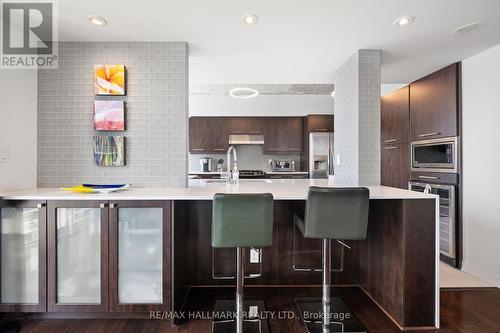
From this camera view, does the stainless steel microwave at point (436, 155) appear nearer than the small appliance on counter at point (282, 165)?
Yes

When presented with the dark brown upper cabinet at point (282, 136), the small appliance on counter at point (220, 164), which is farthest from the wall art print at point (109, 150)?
the dark brown upper cabinet at point (282, 136)

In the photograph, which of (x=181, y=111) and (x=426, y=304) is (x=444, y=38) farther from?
(x=181, y=111)

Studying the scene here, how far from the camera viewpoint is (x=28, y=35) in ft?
7.84

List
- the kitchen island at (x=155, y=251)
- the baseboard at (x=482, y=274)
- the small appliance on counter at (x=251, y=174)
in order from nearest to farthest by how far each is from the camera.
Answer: the kitchen island at (x=155, y=251) → the baseboard at (x=482, y=274) → the small appliance on counter at (x=251, y=174)

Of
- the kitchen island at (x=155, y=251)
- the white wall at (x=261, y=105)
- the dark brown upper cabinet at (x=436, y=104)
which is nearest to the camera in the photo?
the kitchen island at (x=155, y=251)

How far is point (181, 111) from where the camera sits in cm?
261

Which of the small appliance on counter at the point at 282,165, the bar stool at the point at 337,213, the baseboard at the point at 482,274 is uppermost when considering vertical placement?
the small appliance on counter at the point at 282,165

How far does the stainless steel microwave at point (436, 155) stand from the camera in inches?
126

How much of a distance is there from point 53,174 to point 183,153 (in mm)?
1255

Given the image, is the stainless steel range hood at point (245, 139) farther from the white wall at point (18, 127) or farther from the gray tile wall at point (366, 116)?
the white wall at point (18, 127)

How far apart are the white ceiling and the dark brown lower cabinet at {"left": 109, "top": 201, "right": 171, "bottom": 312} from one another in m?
1.49

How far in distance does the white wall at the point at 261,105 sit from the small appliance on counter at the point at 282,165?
1029 mm

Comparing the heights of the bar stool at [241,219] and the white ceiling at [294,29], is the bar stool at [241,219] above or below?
below

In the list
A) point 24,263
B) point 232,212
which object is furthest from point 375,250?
point 24,263
